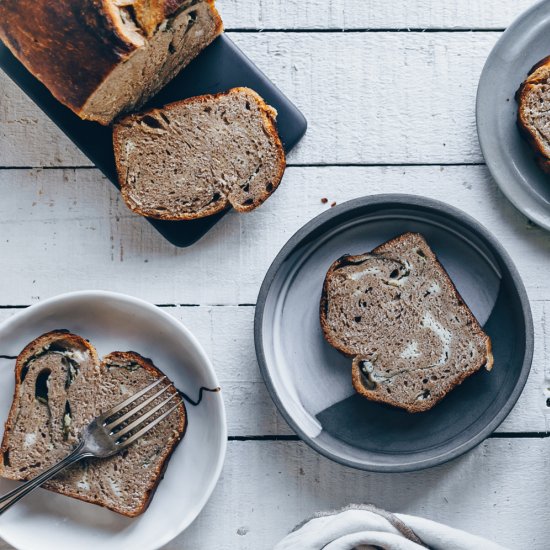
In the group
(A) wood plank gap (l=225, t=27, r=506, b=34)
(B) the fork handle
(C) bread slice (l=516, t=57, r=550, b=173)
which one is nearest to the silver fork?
(B) the fork handle

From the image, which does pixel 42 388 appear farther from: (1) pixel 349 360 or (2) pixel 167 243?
(1) pixel 349 360

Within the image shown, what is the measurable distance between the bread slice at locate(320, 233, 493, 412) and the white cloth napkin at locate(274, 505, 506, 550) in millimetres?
192

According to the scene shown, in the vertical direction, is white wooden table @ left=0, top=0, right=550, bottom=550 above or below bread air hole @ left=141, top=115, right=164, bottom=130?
below

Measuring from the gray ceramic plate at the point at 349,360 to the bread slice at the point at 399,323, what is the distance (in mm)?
38

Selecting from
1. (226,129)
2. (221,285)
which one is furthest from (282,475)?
(226,129)

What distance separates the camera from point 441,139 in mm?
1461

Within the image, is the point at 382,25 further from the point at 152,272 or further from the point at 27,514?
the point at 27,514

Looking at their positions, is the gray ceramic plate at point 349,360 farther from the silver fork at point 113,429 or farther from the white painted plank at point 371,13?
the white painted plank at point 371,13

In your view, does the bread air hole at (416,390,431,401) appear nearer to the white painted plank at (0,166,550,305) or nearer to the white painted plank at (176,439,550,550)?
the white painted plank at (176,439,550,550)

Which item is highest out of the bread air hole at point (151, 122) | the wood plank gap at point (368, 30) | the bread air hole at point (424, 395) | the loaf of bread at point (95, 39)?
the loaf of bread at point (95, 39)

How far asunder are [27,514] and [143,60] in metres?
0.82

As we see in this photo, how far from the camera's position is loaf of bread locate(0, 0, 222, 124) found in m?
1.24

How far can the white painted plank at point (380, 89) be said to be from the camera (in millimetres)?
1459

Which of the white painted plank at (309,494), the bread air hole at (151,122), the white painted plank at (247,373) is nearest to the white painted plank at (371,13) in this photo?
the bread air hole at (151,122)
